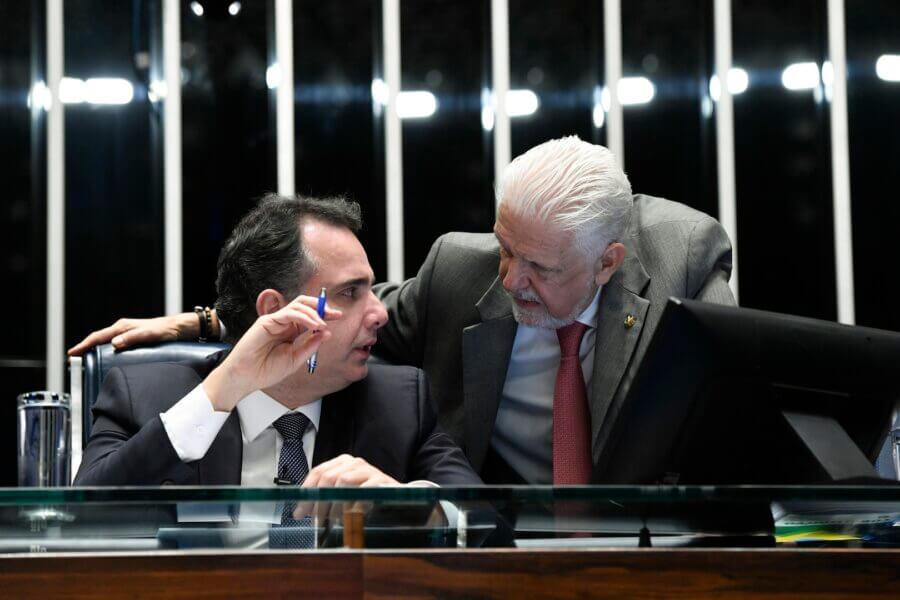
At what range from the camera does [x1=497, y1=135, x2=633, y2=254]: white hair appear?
7.73ft

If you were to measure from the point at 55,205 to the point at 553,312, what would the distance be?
2800 millimetres

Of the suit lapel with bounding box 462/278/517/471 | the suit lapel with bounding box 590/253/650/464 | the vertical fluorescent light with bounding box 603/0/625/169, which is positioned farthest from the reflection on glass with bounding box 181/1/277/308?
the suit lapel with bounding box 590/253/650/464

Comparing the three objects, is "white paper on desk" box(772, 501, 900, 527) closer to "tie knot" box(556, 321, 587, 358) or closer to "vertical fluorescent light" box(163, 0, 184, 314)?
"tie knot" box(556, 321, 587, 358)

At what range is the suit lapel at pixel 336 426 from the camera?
2119 millimetres

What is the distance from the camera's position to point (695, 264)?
2.47 metres

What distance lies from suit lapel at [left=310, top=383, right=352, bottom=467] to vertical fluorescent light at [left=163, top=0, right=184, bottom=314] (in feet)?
8.17

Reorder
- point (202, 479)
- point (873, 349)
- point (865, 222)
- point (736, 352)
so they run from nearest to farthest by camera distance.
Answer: point (736, 352) → point (873, 349) → point (202, 479) → point (865, 222)

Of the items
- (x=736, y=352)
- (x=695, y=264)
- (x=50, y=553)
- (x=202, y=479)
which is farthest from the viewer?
(x=695, y=264)

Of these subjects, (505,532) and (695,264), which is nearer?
(505,532)

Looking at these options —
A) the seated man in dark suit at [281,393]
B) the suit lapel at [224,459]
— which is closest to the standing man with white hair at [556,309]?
the seated man in dark suit at [281,393]

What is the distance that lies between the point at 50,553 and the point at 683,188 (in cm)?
390

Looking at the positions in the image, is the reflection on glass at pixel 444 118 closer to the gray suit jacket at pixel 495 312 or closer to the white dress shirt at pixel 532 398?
the gray suit jacket at pixel 495 312

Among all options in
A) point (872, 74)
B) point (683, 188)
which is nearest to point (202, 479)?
point (683, 188)

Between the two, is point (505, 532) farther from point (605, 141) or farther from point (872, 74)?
point (872, 74)
